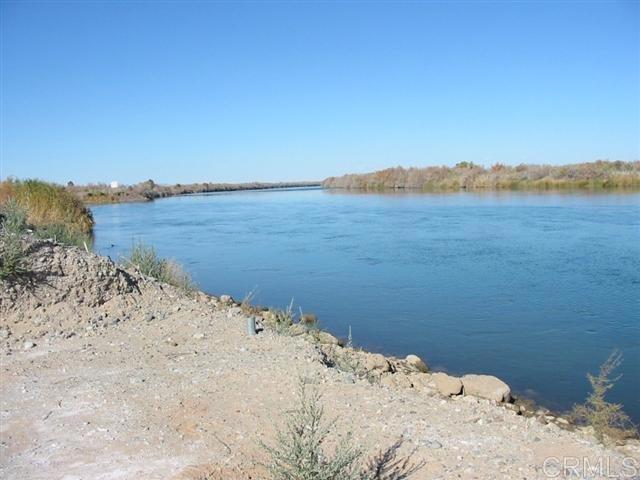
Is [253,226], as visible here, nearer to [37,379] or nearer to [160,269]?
[160,269]

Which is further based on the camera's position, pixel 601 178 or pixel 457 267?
pixel 601 178

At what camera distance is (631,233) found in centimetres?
2177

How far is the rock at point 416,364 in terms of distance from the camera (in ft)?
29.9

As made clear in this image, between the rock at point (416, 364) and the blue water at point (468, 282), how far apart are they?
489 millimetres

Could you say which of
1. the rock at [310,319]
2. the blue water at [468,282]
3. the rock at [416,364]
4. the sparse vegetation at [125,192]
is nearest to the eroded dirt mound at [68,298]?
the rock at [310,319]

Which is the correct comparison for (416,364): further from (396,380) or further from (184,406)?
(184,406)

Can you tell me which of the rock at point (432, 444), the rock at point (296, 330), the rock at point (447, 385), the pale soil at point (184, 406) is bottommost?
the rock at point (447, 385)

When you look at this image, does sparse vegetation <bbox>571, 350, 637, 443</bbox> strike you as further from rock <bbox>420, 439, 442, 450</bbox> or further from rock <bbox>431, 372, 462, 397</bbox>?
rock <bbox>420, 439, 442, 450</bbox>

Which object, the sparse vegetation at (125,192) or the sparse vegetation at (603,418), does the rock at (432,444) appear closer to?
the sparse vegetation at (603,418)

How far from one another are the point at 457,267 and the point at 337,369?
11660mm

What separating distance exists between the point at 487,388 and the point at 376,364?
5.13 feet

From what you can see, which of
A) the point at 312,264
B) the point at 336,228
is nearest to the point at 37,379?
the point at 312,264

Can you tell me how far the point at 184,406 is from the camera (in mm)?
5695

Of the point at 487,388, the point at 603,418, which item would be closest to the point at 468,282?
the point at 487,388
